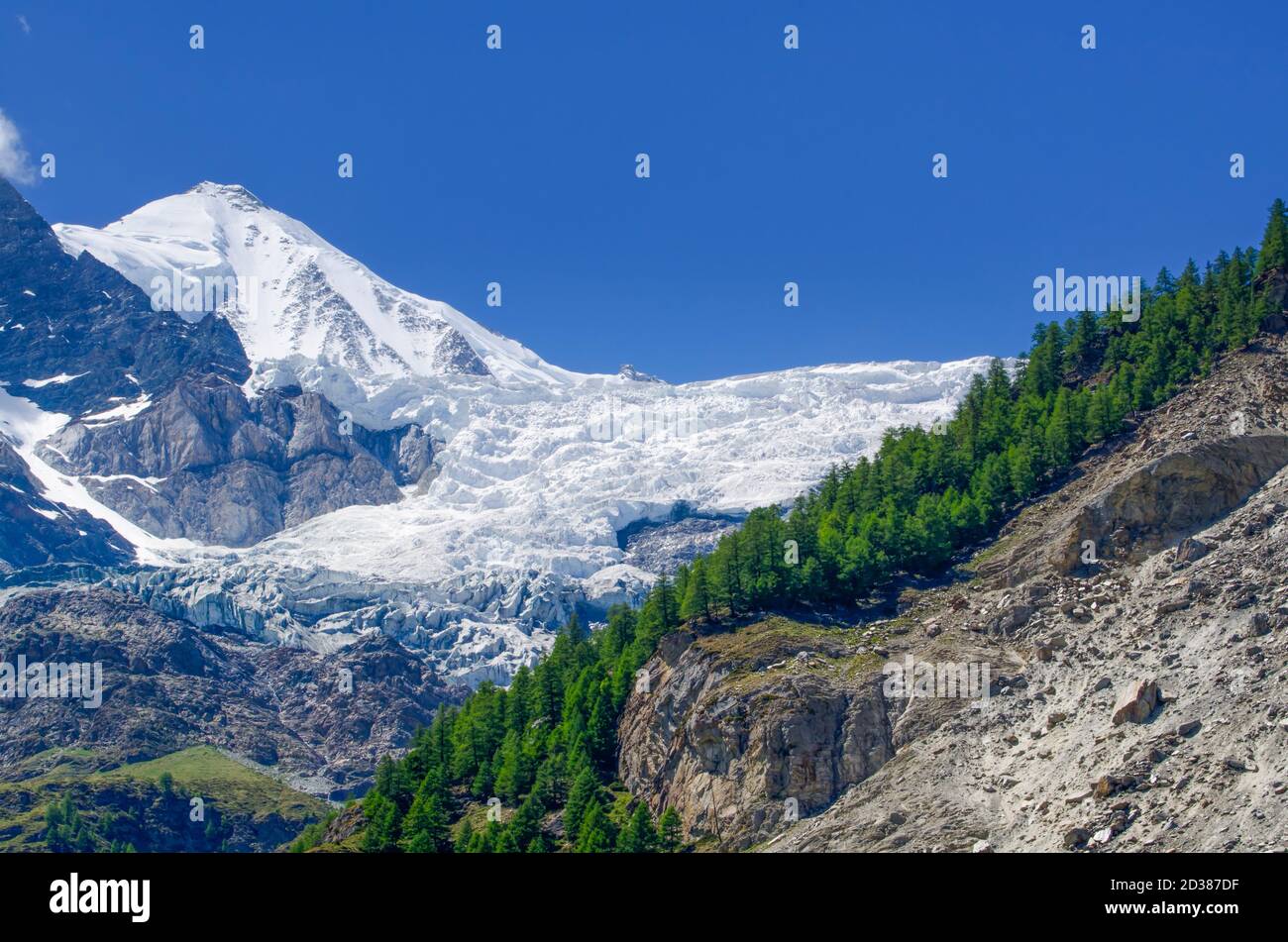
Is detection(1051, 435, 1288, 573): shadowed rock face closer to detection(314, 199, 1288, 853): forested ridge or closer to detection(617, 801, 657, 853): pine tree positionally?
detection(314, 199, 1288, 853): forested ridge

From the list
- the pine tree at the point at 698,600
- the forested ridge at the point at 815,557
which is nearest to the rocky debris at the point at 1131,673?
the forested ridge at the point at 815,557

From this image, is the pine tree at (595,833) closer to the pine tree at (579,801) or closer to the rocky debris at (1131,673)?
the pine tree at (579,801)

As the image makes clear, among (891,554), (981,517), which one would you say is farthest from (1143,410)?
(891,554)

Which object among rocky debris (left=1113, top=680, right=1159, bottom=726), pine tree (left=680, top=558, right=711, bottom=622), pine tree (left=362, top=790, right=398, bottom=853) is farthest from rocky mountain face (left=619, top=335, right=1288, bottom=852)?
pine tree (left=362, top=790, right=398, bottom=853)

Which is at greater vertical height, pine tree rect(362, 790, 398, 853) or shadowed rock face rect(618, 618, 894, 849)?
shadowed rock face rect(618, 618, 894, 849)

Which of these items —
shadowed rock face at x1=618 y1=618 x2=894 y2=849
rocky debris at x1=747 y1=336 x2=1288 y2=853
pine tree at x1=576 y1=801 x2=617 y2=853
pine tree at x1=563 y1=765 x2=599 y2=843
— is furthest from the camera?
pine tree at x1=563 y1=765 x2=599 y2=843

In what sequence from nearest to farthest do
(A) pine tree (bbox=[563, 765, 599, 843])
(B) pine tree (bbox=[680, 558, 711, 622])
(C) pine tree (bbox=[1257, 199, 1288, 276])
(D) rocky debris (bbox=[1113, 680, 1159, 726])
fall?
(D) rocky debris (bbox=[1113, 680, 1159, 726]) < (A) pine tree (bbox=[563, 765, 599, 843]) < (B) pine tree (bbox=[680, 558, 711, 622]) < (C) pine tree (bbox=[1257, 199, 1288, 276])

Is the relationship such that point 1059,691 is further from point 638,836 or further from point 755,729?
point 638,836
